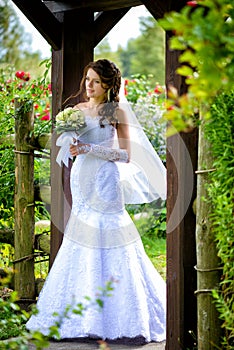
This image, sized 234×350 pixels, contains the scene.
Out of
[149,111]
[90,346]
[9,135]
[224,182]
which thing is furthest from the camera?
[149,111]

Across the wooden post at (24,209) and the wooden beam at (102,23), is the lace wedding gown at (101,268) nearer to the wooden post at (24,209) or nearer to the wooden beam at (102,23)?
the wooden post at (24,209)

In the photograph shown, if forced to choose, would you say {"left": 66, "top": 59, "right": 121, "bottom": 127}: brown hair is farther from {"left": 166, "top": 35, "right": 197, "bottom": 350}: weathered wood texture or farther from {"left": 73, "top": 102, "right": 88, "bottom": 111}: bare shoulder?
{"left": 166, "top": 35, "right": 197, "bottom": 350}: weathered wood texture

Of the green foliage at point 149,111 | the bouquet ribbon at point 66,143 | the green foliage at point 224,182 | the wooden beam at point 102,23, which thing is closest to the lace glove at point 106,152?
the bouquet ribbon at point 66,143

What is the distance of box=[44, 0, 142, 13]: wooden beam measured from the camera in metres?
5.16

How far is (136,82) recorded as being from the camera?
9914 millimetres

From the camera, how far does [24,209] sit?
5590mm

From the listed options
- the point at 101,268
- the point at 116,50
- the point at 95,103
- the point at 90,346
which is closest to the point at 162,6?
the point at 95,103

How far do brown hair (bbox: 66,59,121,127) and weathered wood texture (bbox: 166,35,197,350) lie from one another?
843 millimetres

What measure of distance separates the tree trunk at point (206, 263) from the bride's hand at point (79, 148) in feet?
4.15

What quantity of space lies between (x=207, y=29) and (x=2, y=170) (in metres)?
4.23

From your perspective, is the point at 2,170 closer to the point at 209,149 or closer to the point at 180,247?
the point at 180,247

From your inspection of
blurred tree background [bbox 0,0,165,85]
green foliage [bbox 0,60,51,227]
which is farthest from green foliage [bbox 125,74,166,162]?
blurred tree background [bbox 0,0,165,85]

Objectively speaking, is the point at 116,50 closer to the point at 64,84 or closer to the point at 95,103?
the point at 64,84

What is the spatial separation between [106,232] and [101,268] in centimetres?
24
